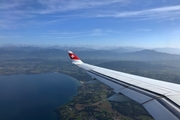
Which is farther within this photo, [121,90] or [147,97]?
[121,90]

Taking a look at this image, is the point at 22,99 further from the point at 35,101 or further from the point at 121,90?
the point at 121,90

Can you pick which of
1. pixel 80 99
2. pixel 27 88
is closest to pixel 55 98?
pixel 80 99

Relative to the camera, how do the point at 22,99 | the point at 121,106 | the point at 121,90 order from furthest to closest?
the point at 22,99
the point at 121,106
the point at 121,90

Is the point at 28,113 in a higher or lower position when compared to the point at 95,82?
lower

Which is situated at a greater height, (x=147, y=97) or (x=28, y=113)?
(x=147, y=97)

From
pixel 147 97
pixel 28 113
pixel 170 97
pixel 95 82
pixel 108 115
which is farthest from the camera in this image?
pixel 28 113

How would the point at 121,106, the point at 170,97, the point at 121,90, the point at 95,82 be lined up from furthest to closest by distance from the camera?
1. the point at 121,106
2. the point at 95,82
3. the point at 121,90
4. the point at 170,97

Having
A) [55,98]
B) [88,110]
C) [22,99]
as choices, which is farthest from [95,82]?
[22,99]

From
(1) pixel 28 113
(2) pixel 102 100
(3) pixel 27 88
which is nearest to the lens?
(1) pixel 28 113

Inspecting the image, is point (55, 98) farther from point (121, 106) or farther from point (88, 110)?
point (121, 106)
